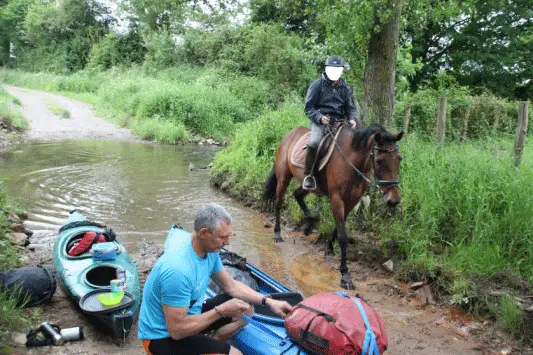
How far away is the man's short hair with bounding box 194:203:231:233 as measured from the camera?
2.79 metres

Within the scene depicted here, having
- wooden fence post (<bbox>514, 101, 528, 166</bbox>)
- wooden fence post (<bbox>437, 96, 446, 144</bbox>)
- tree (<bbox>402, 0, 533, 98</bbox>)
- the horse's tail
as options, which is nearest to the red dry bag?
wooden fence post (<bbox>514, 101, 528, 166</bbox>)

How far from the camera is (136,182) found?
11.1 meters

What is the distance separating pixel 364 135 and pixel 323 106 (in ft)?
3.86

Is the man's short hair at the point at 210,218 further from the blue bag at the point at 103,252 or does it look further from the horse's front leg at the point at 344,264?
the horse's front leg at the point at 344,264

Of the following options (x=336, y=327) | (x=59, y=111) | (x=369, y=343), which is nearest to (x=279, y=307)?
(x=336, y=327)

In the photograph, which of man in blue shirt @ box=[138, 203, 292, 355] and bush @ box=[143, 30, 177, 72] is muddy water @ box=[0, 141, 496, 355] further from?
bush @ box=[143, 30, 177, 72]

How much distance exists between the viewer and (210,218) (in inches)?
111

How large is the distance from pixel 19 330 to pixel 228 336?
7.18 ft

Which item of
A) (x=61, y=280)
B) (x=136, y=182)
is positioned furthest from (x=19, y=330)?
(x=136, y=182)

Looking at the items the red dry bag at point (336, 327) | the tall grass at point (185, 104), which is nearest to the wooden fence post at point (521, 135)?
the red dry bag at point (336, 327)

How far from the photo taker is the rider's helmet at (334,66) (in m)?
6.08

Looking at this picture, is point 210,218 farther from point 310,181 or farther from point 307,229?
point 307,229

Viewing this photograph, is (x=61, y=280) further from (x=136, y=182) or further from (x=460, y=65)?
(x=460, y=65)

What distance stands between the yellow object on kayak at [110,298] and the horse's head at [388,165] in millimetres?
3306
